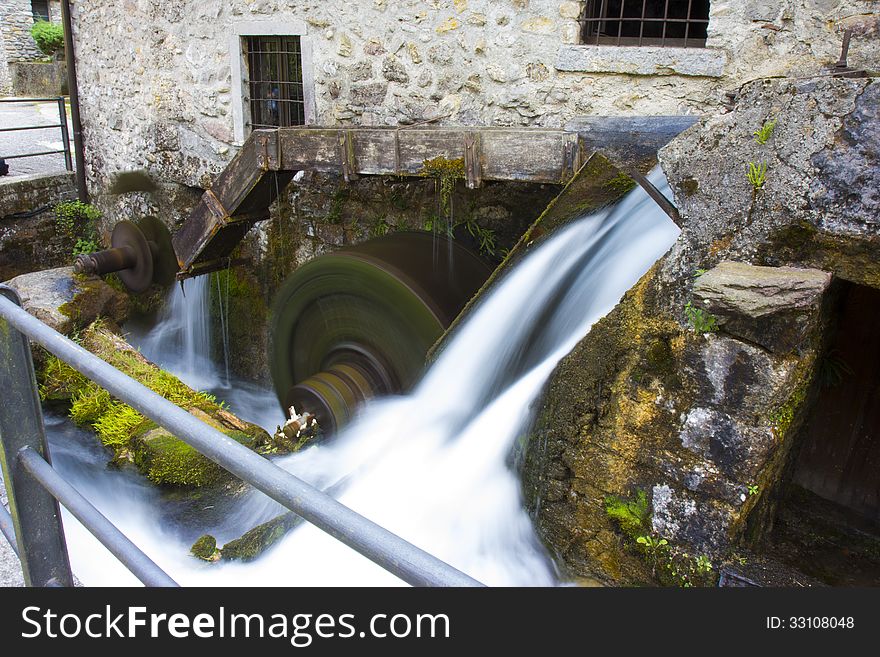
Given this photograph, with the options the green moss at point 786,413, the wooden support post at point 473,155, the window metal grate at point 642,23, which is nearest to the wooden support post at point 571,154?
the wooden support post at point 473,155

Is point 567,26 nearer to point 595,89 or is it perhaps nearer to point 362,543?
point 595,89

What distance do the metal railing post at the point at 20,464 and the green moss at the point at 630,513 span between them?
1808 mm

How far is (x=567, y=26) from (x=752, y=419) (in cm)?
301

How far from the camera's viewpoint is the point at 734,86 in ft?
13.1

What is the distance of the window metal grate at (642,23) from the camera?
14.2 ft

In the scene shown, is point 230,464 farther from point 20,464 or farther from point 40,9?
point 40,9

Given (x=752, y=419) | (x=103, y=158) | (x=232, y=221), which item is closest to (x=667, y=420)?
(x=752, y=419)

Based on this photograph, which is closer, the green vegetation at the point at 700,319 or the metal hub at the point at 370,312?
the green vegetation at the point at 700,319

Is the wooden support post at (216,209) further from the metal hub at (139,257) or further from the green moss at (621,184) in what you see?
the green moss at (621,184)

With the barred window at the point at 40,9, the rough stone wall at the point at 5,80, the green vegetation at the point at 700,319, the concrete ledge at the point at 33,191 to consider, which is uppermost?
the barred window at the point at 40,9

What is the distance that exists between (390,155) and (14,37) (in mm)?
16743

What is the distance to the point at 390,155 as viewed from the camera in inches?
171

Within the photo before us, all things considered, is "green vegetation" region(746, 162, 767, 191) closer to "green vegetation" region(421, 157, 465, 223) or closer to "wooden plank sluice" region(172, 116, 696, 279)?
"wooden plank sluice" region(172, 116, 696, 279)

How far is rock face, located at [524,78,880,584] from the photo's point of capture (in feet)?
7.11
